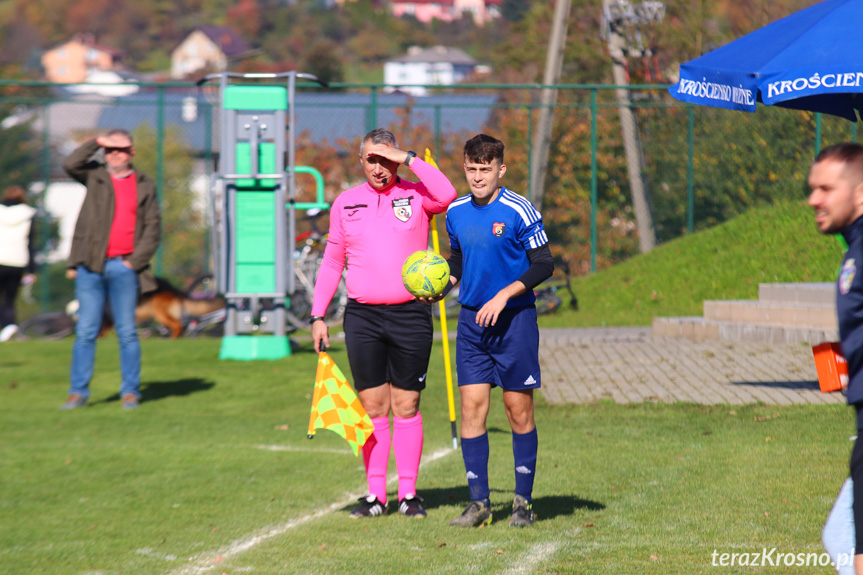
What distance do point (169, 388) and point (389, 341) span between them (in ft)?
19.2

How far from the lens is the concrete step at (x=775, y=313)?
41.3 feet

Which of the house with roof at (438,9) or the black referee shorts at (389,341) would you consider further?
the house with roof at (438,9)

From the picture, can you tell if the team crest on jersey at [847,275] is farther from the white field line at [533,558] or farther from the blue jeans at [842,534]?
the white field line at [533,558]

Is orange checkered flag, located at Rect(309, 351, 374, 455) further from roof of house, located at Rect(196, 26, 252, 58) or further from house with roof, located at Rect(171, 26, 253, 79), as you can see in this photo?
house with roof, located at Rect(171, 26, 253, 79)

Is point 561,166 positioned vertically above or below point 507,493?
above

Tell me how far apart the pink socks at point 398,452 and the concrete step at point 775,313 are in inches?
315

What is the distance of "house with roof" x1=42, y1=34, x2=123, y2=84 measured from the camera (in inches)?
5615

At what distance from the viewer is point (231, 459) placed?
7.71 meters

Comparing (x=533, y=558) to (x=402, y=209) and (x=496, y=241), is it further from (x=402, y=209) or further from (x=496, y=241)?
(x=402, y=209)

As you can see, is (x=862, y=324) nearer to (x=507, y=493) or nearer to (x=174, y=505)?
(x=507, y=493)

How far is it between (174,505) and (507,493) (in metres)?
2.08

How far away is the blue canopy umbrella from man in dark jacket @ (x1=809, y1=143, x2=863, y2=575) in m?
2.66

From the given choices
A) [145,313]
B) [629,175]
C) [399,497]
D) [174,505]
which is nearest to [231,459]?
Result: [174,505]

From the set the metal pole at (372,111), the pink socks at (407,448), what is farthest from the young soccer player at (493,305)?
the metal pole at (372,111)
